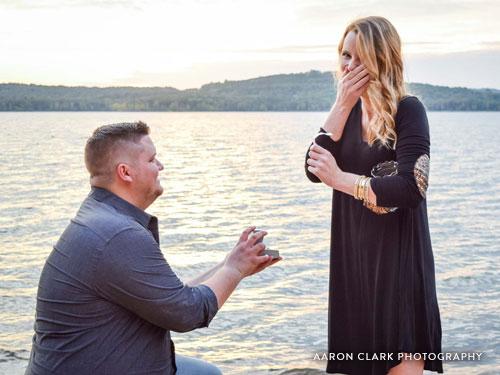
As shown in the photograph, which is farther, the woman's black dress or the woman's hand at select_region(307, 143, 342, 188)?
the woman's hand at select_region(307, 143, 342, 188)

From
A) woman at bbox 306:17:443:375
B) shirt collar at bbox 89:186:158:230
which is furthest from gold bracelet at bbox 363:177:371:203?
shirt collar at bbox 89:186:158:230

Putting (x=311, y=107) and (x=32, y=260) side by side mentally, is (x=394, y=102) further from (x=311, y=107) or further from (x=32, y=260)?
(x=311, y=107)

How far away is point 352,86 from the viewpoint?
12.6 ft

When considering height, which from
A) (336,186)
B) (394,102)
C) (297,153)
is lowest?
(297,153)

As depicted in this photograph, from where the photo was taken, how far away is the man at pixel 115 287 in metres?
3.12

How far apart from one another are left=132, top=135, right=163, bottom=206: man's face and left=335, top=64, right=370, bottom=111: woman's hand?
1.08m

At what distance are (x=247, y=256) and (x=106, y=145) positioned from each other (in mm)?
822

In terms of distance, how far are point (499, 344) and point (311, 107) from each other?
15532cm

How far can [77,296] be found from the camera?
3.17 meters

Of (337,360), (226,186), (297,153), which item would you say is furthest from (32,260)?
(297,153)

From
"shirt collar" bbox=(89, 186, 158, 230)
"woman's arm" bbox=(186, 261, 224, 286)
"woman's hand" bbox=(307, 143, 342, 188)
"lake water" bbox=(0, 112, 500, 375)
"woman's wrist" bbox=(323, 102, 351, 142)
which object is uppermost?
"woman's wrist" bbox=(323, 102, 351, 142)

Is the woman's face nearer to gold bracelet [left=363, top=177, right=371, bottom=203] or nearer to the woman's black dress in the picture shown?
the woman's black dress

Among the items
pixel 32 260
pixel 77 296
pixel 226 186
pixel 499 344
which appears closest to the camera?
pixel 77 296

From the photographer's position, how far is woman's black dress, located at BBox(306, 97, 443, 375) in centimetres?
368
